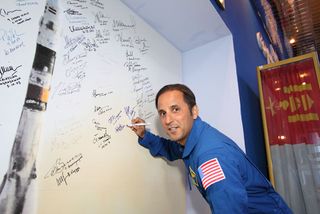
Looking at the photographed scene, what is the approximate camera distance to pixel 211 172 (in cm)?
59

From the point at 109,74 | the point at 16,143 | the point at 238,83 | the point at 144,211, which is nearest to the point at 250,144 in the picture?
the point at 238,83

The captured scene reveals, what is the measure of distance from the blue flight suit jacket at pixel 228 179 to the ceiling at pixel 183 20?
576 mm

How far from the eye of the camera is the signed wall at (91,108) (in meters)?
0.58

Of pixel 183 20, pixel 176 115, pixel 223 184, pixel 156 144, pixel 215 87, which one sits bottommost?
pixel 223 184

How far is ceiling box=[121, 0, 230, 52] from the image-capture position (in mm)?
1044

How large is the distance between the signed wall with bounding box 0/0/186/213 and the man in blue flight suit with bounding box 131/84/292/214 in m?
0.12

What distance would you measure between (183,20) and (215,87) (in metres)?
0.40
